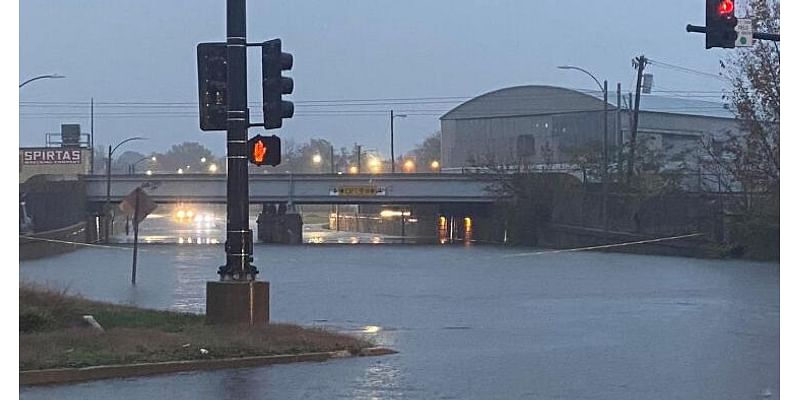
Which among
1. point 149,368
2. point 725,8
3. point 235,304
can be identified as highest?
point 725,8

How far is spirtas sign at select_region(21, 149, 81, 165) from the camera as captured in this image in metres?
87.1

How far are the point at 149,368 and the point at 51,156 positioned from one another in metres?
79.3

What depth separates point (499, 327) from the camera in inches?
766

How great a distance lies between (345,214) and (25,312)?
11185cm

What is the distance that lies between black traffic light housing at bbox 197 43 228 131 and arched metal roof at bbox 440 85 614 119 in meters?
72.0

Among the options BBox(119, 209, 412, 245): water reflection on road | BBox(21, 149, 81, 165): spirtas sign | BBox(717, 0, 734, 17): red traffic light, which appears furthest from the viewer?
BBox(21, 149, 81, 165): spirtas sign

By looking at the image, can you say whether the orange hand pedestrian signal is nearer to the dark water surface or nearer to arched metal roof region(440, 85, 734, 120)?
the dark water surface

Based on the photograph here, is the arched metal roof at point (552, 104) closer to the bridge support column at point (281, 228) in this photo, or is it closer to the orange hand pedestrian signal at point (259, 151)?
the bridge support column at point (281, 228)

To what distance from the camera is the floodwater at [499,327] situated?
40.6ft

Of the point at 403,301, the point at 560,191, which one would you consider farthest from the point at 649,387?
the point at 560,191

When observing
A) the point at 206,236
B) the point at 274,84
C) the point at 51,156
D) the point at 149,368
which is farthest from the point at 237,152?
the point at 51,156

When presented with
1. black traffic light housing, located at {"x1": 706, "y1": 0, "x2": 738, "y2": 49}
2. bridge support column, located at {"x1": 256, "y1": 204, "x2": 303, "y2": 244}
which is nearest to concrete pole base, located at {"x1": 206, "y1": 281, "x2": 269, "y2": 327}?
black traffic light housing, located at {"x1": 706, "y1": 0, "x2": 738, "y2": 49}

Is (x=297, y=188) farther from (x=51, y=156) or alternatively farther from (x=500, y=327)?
(x=500, y=327)

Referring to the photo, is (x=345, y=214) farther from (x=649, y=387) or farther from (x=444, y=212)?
(x=649, y=387)
